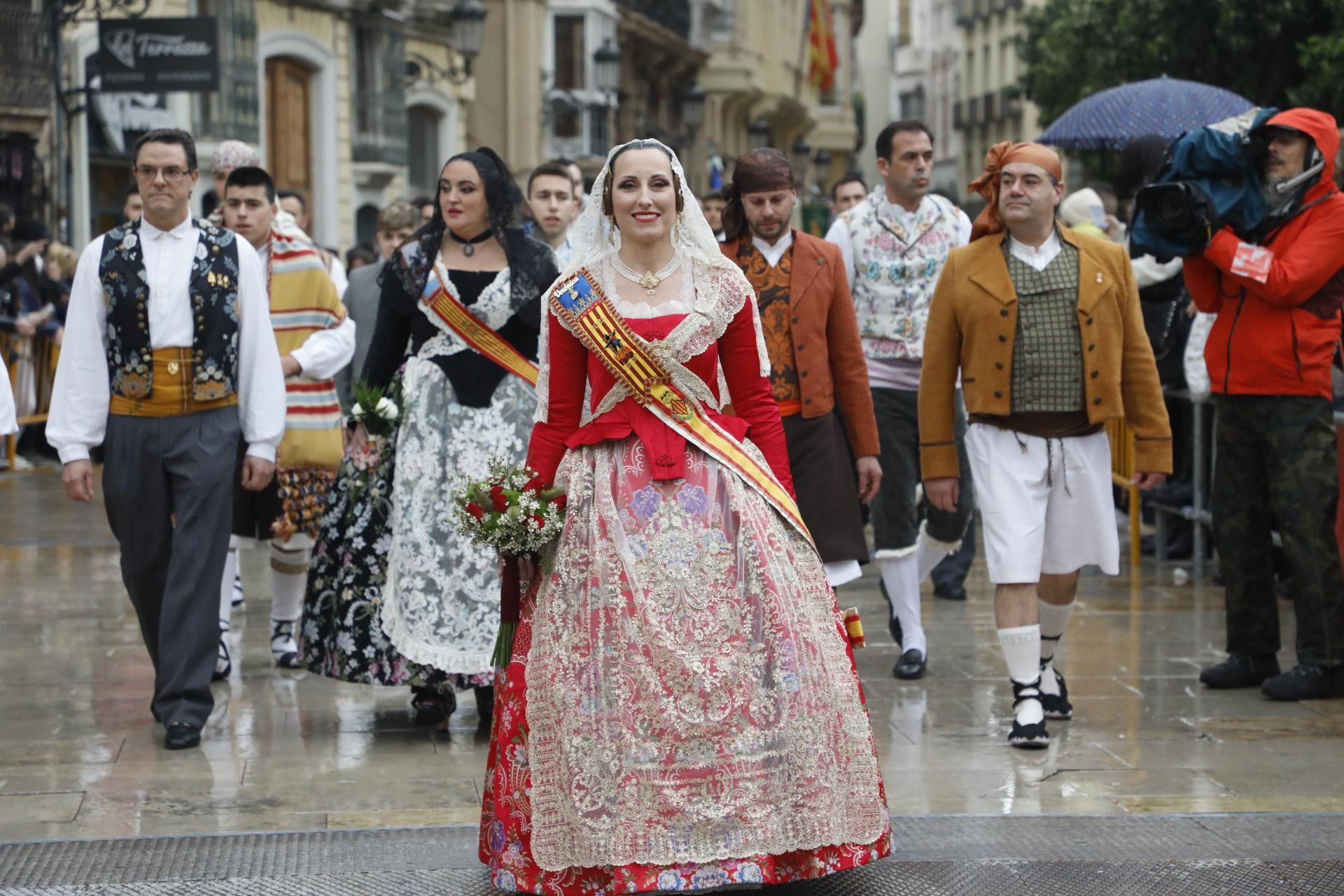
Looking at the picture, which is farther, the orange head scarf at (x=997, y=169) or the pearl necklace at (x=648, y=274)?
the orange head scarf at (x=997, y=169)

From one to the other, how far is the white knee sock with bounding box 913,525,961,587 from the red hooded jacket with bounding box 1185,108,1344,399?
1.38 meters

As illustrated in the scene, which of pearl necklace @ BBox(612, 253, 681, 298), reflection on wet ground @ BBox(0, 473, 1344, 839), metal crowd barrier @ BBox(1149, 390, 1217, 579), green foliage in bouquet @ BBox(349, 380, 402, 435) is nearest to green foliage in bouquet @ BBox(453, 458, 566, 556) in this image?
pearl necklace @ BBox(612, 253, 681, 298)

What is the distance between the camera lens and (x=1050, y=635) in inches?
299

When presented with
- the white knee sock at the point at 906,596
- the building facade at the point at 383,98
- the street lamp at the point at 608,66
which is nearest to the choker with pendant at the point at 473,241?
the white knee sock at the point at 906,596

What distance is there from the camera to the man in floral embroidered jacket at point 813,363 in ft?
25.2

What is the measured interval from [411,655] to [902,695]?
199 cm

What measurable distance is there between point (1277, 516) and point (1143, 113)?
6286 mm

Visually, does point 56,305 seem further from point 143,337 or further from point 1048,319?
point 1048,319

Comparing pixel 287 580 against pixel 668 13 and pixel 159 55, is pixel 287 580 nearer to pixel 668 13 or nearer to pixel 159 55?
Answer: pixel 159 55

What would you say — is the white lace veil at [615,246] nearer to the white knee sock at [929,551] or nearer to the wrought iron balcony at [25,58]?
the white knee sock at [929,551]

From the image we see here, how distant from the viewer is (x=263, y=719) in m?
7.71

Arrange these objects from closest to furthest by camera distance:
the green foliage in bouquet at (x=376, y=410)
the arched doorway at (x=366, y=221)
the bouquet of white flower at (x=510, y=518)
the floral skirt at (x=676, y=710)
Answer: the floral skirt at (x=676, y=710), the bouquet of white flower at (x=510, y=518), the green foliage in bouquet at (x=376, y=410), the arched doorway at (x=366, y=221)

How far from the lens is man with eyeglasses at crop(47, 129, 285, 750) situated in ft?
23.6

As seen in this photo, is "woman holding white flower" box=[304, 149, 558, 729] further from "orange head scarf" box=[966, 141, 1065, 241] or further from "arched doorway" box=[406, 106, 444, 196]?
"arched doorway" box=[406, 106, 444, 196]
